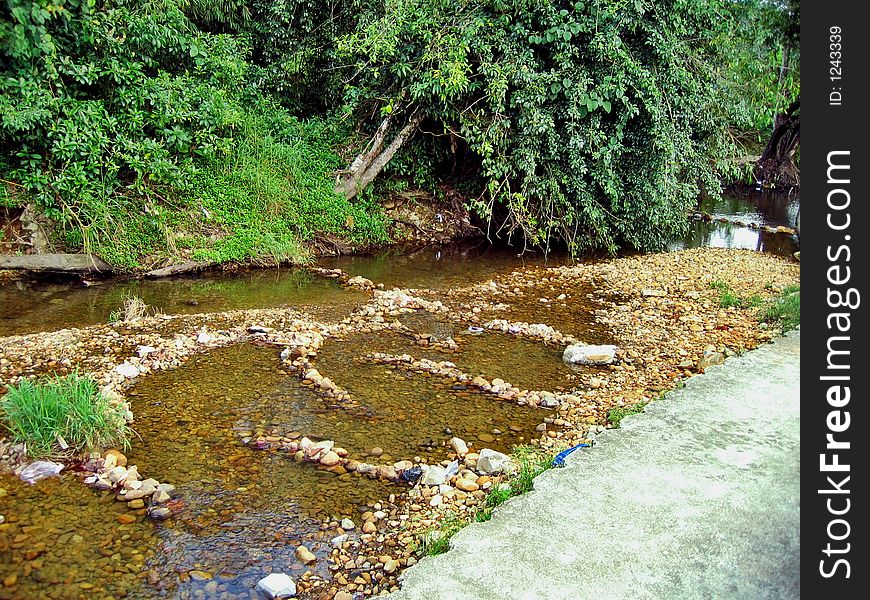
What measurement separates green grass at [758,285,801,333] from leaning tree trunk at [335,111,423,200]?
566 centimetres

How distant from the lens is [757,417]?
3484 millimetres

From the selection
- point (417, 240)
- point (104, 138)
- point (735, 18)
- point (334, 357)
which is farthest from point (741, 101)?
point (104, 138)

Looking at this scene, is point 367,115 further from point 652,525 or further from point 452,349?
point 652,525

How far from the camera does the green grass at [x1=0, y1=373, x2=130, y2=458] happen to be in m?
3.86

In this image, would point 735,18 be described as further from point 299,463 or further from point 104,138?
point 299,463

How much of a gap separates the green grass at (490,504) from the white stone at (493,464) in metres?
0.06

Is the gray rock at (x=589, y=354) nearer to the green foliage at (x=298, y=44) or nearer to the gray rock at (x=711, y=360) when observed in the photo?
the gray rock at (x=711, y=360)

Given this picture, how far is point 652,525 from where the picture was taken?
8.49 feet

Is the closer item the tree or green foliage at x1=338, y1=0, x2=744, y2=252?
green foliage at x1=338, y1=0, x2=744, y2=252

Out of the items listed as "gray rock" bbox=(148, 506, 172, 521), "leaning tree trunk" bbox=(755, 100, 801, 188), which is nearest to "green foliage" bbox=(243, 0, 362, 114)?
"gray rock" bbox=(148, 506, 172, 521)

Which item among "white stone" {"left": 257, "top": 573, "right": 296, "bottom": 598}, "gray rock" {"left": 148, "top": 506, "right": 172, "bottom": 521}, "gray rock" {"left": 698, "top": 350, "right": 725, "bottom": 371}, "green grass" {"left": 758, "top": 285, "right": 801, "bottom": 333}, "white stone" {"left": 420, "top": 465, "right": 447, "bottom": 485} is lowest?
"white stone" {"left": 257, "top": 573, "right": 296, "bottom": 598}

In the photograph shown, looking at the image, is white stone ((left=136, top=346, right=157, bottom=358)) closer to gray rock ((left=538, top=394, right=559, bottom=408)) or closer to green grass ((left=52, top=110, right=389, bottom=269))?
green grass ((left=52, top=110, right=389, bottom=269))

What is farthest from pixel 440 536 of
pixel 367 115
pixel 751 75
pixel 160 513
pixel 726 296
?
pixel 751 75

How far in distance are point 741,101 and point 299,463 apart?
29.3 ft
